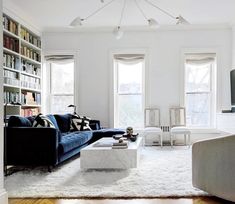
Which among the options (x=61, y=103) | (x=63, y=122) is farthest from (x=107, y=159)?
(x=61, y=103)

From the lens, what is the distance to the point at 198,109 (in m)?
7.68

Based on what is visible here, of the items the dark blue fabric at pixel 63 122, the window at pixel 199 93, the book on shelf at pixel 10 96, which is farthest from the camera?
the window at pixel 199 93

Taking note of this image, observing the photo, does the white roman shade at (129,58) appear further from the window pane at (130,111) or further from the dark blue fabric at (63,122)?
the dark blue fabric at (63,122)

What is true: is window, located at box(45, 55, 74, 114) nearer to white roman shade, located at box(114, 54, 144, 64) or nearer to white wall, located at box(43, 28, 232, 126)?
white wall, located at box(43, 28, 232, 126)

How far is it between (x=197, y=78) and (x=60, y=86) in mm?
3406

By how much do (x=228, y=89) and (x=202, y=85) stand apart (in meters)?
0.61

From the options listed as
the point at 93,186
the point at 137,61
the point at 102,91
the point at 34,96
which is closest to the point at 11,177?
the point at 93,186

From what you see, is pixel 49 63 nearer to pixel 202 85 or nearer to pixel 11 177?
pixel 202 85

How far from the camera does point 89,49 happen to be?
25.6 feet

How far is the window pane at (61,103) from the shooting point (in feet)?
26.0

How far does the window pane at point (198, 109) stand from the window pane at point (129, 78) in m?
1.26

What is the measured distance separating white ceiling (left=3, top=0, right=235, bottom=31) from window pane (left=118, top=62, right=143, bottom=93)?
103 centimetres

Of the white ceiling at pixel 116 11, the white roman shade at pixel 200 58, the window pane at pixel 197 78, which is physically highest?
the white ceiling at pixel 116 11

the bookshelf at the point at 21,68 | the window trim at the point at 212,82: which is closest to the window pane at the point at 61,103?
the bookshelf at the point at 21,68
